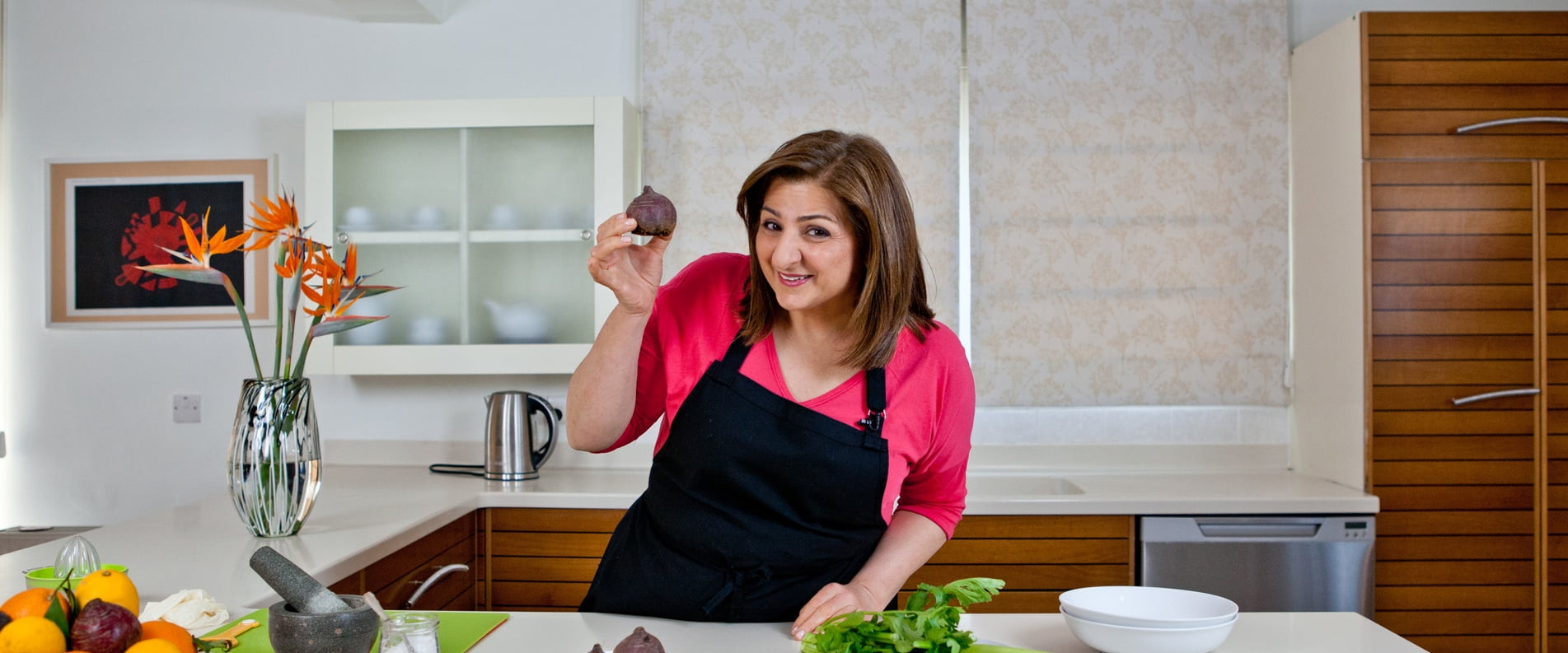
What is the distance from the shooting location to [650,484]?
1.61m

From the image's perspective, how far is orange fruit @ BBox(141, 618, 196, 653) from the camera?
3.16ft

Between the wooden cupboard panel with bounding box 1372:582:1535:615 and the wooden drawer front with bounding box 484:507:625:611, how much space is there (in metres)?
1.90

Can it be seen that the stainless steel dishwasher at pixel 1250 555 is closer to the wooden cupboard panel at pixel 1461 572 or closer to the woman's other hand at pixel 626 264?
the wooden cupboard panel at pixel 1461 572

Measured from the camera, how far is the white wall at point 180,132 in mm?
3146

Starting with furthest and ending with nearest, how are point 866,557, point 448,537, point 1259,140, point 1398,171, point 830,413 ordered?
point 1259,140
point 1398,171
point 448,537
point 866,557
point 830,413

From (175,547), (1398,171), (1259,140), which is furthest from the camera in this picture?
(1259,140)

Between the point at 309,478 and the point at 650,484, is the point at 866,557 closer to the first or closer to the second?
the point at 650,484

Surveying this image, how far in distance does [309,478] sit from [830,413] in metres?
1.03

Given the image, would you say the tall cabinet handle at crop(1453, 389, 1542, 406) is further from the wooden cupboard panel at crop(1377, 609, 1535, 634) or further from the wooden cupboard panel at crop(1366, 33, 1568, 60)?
the wooden cupboard panel at crop(1366, 33, 1568, 60)

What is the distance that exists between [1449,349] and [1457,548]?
0.49 metres

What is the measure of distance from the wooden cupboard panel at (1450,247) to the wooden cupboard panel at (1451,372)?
0.25 m

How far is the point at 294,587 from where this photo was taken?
102 centimetres

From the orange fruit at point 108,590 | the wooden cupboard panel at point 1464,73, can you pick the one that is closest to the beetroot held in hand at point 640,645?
the orange fruit at point 108,590

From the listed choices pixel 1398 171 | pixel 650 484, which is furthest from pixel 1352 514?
pixel 650 484
